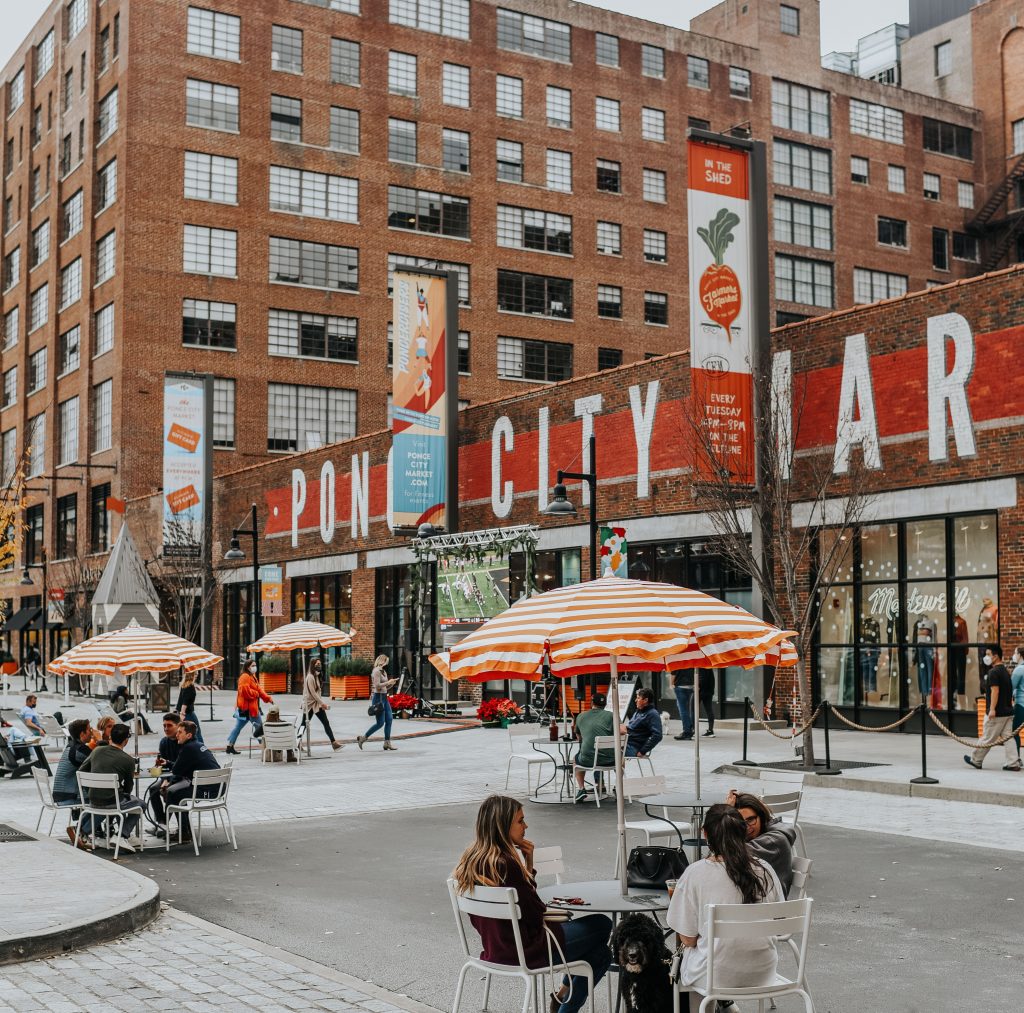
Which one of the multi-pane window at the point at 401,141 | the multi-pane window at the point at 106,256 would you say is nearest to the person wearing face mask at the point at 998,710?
the multi-pane window at the point at 106,256

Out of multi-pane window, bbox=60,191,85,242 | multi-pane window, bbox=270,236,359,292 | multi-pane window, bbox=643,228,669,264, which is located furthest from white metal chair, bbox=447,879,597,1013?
multi-pane window, bbox=643,228,669,264

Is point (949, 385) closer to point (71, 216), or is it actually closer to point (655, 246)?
point (655, 246)

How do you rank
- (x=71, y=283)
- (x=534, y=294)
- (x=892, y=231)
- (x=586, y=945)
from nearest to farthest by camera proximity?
(x=586, y=945) < (x=71, y=283) < (x=534, y=294) < (x=892, y=231)

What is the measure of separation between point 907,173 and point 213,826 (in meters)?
60.1

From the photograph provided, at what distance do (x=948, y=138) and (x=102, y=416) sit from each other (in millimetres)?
44190

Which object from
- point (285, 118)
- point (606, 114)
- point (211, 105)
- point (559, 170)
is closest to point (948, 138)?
point (606, 114)

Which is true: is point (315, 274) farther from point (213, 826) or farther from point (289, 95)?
point (213, 826)

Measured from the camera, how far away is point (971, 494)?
23.7 metres

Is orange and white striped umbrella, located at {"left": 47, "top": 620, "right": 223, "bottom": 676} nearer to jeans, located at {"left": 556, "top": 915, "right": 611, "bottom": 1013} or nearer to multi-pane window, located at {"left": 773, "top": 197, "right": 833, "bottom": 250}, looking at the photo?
jeans, located at {"left": 556, "top": 915, "right": 611, "bottom": 1013}

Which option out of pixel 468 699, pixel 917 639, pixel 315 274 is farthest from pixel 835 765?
pixel 315 274

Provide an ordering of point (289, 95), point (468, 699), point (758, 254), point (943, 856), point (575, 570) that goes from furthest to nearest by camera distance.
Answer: point (289, 95)
point (468, 699)
point (575, 570)
point (758, 254)
point (943, 856)

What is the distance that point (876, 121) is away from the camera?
66188 mm

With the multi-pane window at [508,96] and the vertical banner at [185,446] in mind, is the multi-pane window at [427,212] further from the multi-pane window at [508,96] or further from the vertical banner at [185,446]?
the vertical banner at [185,446]

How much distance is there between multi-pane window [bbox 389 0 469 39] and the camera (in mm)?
58281
